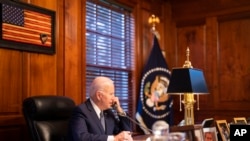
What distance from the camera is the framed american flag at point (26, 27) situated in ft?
8.18

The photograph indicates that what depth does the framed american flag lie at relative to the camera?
2494 mm

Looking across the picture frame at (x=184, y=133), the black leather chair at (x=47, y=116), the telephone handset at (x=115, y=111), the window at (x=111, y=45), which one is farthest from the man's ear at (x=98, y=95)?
the window at (x=111, y=45)

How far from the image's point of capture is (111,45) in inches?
143

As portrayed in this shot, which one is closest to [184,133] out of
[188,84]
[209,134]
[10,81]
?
[209,134]

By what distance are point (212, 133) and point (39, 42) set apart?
161cm

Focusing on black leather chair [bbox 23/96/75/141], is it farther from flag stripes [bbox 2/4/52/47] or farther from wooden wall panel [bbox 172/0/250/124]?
wooden wall panel [bbox 172/0/250/124]

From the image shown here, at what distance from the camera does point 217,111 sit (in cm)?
411

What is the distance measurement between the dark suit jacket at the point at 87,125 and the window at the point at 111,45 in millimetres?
1005

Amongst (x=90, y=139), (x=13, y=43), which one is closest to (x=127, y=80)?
(x=13, y=43)

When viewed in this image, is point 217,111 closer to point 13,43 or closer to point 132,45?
point 132,45

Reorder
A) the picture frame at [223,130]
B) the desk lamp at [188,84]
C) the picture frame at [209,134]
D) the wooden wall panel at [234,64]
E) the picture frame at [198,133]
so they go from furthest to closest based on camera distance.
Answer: the wooden wall panel at [234,64] → the desk lamp at [188,84] → the picture frame at [223,130] → the picture frame at [209,134] → the picture frame at [198,133]

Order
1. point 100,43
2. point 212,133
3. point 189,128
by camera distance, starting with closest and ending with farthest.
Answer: point 189,128 < point 212,133 < point 100,43

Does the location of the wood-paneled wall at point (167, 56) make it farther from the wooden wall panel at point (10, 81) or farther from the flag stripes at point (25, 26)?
the flag stripes at point (25, 26)

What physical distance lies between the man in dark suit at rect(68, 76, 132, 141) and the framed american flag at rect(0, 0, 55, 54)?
71 cm
